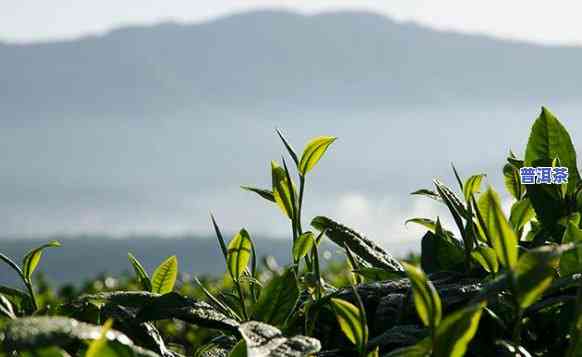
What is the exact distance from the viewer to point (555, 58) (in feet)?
241

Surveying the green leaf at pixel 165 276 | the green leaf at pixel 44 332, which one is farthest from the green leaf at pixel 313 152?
the green leaf at pixel 44 332

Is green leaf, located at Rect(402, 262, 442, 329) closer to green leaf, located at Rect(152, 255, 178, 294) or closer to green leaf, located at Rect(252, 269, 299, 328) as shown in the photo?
green leaf, located at Rect(252, 269, 299, 328)

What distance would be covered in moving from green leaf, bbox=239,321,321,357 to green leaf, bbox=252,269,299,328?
0.18 m

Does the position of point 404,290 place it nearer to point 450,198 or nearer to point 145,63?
point 450,198

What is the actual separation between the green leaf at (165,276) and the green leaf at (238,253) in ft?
0.32

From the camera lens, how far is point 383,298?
101cm

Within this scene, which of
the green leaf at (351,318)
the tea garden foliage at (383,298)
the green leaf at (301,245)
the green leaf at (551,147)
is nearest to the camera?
the tea garden foliage at (383,298)

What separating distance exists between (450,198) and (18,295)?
0.59 m

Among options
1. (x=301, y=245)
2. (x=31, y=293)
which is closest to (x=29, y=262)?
(x=31, y=293)

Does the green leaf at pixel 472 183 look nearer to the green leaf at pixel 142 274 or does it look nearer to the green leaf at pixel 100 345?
the green leaf at pixel 142 274

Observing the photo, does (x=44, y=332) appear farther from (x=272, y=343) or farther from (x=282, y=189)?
(x=282, y=189)

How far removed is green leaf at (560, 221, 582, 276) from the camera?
949 mm

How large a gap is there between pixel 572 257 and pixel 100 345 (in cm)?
56

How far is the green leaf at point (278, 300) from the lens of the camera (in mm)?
1010
